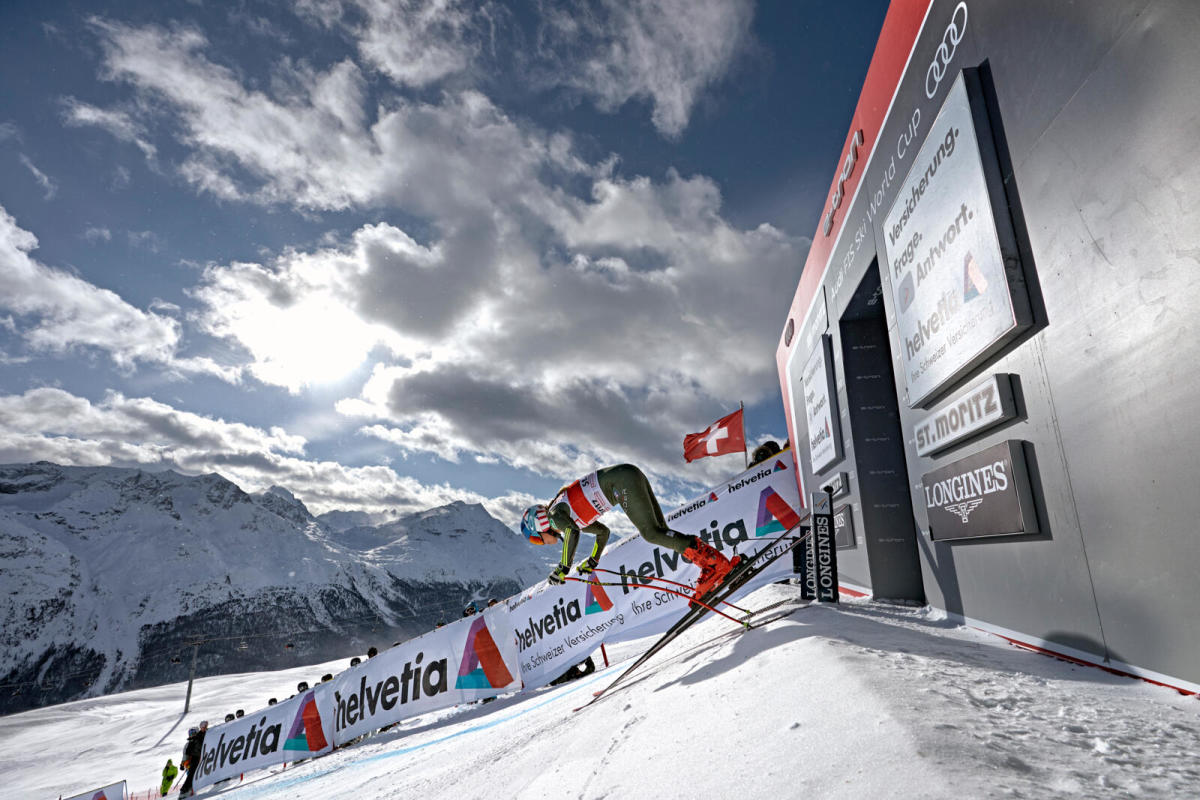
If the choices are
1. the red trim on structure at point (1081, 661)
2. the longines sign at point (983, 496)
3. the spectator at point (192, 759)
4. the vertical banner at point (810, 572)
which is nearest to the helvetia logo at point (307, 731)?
the spectator at point (192, 759)

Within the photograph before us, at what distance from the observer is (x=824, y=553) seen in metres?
6.29

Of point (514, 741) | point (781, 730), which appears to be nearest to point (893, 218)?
point (781, 730)

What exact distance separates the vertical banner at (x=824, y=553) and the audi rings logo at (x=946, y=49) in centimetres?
399

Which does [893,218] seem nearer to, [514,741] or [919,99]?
[919,99]

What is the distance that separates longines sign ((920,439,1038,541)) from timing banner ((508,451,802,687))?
418cm

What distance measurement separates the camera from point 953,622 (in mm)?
5254

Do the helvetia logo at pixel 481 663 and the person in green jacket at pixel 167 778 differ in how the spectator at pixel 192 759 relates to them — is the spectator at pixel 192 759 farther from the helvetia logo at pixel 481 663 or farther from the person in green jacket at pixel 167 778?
the helvetia logo at pixel 481 663

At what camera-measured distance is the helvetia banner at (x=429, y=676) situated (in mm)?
10477

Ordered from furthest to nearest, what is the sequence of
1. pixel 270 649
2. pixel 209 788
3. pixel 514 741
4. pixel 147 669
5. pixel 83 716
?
pixel 270 649 → pixel 147 669 → pixel 83 716 → pixel 209 788 → pixel 514 741

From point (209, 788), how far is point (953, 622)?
16.9 meters

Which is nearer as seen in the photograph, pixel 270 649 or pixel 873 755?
pixel 873 755

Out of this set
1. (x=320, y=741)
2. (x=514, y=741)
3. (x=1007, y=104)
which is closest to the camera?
(x=1007, y=104)

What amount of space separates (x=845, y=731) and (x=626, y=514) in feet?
14.2

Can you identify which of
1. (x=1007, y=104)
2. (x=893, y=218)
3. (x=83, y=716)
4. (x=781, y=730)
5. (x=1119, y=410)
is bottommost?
(x=83, y=716)
